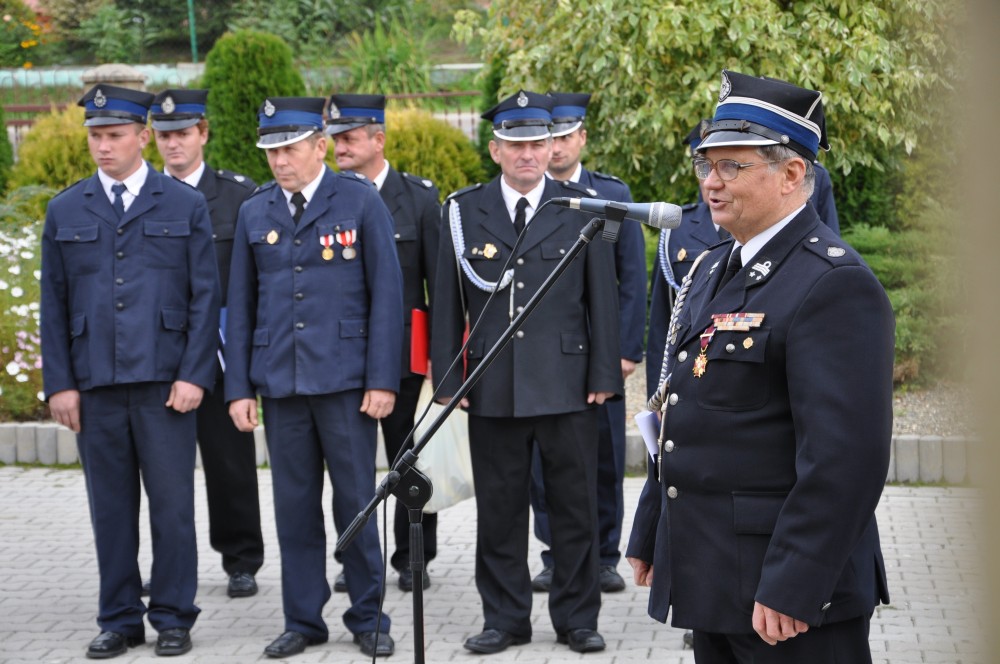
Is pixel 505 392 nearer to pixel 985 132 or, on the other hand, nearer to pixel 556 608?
pixel 556 608

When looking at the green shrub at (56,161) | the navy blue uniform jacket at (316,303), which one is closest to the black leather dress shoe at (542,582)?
the navy blue uniform jacket at (316,303)

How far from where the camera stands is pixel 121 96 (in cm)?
537

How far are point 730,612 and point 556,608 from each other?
249 centimetres

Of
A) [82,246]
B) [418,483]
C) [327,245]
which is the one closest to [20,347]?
[82,246]

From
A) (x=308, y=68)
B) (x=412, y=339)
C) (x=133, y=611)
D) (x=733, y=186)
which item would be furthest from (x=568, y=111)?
(x=308, y=68)

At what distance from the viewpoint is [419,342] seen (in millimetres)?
5711

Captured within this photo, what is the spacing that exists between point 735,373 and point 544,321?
2.45 metres

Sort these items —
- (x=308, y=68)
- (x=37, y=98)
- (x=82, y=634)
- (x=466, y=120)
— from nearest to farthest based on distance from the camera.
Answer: (x=82, y=634) → (x=466, y=120) → (x=308, y=68) → (x=37, y=98)

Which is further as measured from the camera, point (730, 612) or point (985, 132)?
point (730, 612)

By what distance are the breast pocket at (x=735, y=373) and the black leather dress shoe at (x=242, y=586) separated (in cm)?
381

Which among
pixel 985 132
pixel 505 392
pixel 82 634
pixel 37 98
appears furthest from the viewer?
pixel 37 98

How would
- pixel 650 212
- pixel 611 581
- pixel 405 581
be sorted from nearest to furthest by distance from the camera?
pixel 650 212 < pixel 611 581 < pixel 405 581

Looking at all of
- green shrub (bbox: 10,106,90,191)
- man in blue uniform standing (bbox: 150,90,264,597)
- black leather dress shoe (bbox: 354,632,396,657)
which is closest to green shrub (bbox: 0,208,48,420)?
man in blue uniform standing (bbox: 150,90,264,597)

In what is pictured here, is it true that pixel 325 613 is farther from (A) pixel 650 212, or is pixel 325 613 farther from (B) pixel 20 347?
(B) pixel 20 347
